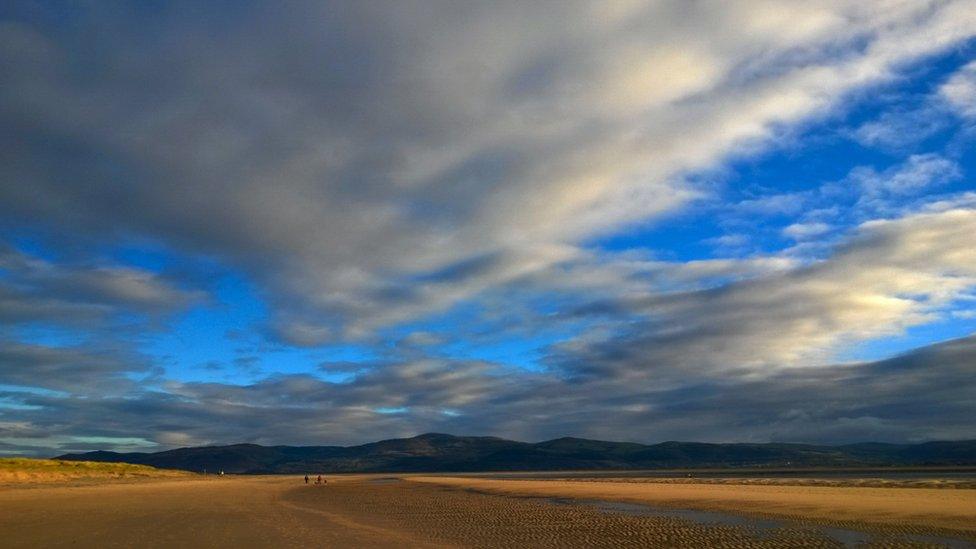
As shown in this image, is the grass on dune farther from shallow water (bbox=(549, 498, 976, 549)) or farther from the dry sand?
shallow water (bbox=(549, 498, 976, 549))

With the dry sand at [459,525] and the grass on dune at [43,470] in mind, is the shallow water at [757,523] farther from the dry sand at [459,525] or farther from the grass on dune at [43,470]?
the grass on dune at [43,470]

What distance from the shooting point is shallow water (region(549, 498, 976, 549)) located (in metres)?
20.5

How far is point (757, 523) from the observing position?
26641 mm

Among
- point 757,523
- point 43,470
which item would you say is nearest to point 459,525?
point 757,523

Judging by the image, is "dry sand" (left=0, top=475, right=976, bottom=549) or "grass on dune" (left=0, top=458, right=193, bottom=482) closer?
"dry sand" (left=0, top=475, right=976, bottom=549)

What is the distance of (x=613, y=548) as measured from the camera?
19500 millimetres

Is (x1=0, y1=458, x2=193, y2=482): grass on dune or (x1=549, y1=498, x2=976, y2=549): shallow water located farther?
(x1=0, y1=458, x2=193, y2=482): grass on dune

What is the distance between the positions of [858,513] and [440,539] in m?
20.9

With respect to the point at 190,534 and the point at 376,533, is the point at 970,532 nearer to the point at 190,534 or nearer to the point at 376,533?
the point at 376,533

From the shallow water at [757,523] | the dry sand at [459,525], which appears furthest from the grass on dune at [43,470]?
the shallow water at [757,523]

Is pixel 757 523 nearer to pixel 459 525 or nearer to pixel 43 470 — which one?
pixel 459 525

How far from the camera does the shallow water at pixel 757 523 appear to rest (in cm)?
2050

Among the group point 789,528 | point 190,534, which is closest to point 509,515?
point 789,528

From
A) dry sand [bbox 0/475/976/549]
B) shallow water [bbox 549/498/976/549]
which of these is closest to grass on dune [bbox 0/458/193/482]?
dry sand [bbox 0/475/976/549]
